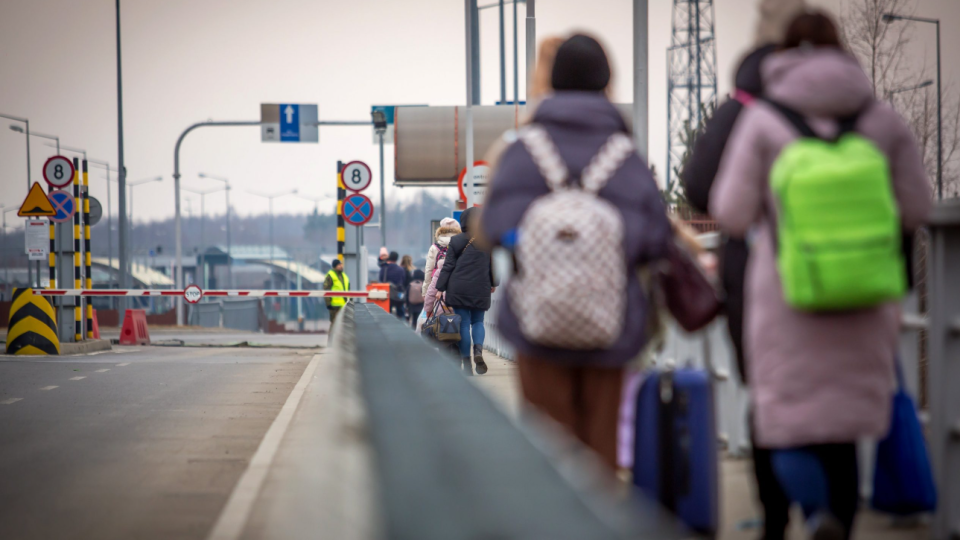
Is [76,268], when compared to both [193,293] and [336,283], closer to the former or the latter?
[193,293]

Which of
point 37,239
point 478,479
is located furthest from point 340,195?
point 478,479

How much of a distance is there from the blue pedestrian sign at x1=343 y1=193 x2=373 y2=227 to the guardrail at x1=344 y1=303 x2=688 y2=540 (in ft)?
56.7

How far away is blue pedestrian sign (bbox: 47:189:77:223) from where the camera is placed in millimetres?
18859

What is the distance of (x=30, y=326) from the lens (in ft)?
55.0

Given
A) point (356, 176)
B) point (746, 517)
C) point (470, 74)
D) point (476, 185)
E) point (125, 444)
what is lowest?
point (125, 444)

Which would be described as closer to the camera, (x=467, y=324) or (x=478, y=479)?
(x=478, y=479)

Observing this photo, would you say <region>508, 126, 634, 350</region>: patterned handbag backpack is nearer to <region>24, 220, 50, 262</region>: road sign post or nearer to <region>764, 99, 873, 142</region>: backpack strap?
<region>764, 99, 873, 142</region>: backpack strap

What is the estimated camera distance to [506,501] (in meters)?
1.71

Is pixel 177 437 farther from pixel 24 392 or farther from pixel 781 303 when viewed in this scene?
pixel 781 303

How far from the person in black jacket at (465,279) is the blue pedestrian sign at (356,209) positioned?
32.6 ft

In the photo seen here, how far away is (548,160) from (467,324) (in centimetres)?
734

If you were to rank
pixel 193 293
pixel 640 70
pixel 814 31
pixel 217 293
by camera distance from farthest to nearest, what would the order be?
pixel 193 293 → pixel 217 293 → pixel 640 70 → pixel 814 31

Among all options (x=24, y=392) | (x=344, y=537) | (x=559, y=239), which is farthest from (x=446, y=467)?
(x=24, y=392)

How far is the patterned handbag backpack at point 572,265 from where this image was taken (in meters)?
3.11
